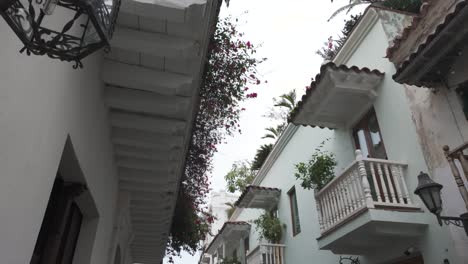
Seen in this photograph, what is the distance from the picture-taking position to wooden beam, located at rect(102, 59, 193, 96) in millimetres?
2785

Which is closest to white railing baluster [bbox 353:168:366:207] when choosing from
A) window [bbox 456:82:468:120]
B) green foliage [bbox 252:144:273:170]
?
window [bbox 456:82:468:120]

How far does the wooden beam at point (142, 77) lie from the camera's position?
110 inches

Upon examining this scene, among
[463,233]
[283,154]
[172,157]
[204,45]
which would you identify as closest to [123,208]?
[172,157]

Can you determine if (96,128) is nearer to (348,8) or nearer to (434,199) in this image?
(434,199)

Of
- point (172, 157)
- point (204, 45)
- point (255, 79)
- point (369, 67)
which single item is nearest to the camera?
point (204, 45)

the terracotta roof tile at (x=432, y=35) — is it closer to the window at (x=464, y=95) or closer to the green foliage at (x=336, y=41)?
the window at (x=464, y=95)

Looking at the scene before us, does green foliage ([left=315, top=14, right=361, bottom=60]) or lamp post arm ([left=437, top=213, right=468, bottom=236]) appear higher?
green foliage ([left=315, top=14, right=361, bottom=60])

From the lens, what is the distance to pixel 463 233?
4.70 metres

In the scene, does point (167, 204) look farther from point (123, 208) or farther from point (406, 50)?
point (406, 50)

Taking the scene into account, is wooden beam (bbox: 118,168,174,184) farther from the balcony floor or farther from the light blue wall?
the light blue wall

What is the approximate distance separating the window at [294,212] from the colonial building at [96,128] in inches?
260

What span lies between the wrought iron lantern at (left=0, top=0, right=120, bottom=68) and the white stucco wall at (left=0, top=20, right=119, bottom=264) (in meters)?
0.15

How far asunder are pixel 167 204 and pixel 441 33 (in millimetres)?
4371

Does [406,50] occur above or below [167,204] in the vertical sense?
above
